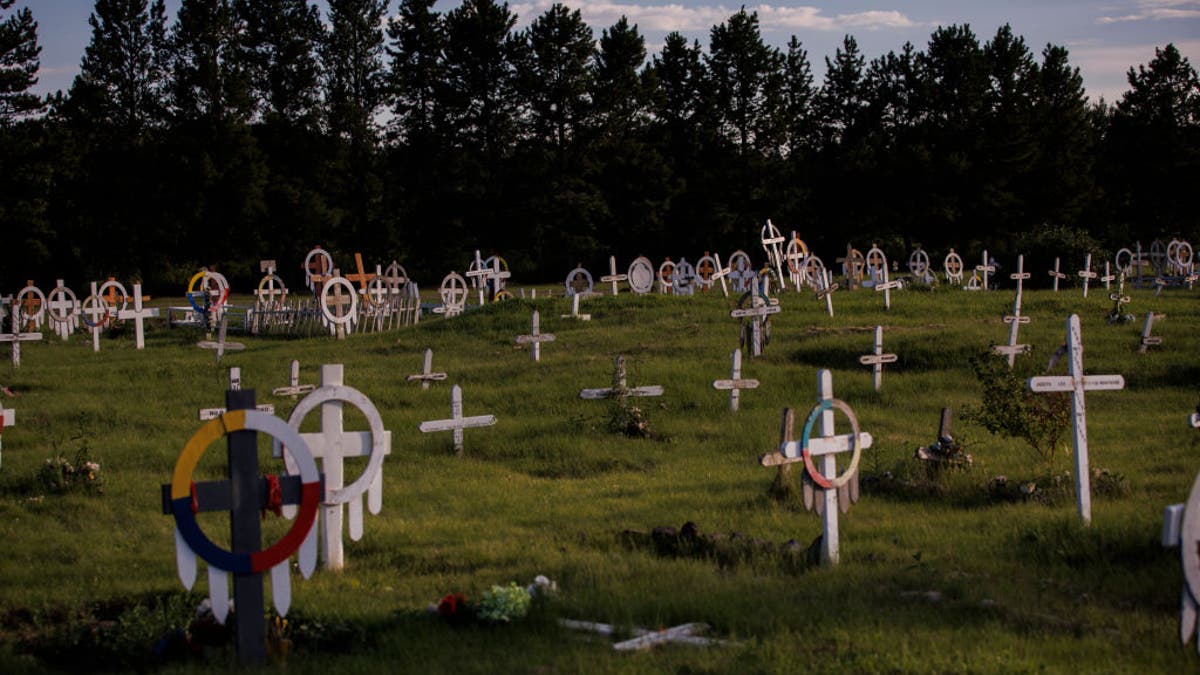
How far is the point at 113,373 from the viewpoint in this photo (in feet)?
78.7

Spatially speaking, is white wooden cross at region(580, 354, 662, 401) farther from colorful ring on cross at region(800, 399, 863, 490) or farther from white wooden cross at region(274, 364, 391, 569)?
white wooden cross at region(274, 364, 391, 569)

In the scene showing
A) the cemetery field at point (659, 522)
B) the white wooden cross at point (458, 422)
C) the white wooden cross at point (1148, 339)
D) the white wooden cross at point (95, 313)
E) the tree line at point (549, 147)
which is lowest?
the cemetery field at point (659, 522)

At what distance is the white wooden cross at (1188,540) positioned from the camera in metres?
5.89

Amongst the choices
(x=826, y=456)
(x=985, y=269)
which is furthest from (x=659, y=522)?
(x=985, y=269)

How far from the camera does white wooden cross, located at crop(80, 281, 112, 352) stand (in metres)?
31.1

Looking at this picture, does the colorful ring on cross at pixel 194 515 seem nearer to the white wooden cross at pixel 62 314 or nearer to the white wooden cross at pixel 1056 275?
the white wooden cross at pixel 62 314

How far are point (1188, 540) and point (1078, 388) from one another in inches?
219

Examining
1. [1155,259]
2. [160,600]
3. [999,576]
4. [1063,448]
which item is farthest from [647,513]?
[1155,259]

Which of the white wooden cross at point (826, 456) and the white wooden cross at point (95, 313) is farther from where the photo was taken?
the white wooden cross at point (95, 313)

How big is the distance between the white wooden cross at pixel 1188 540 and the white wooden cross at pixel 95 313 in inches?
1149

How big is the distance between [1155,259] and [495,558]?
4511 cm

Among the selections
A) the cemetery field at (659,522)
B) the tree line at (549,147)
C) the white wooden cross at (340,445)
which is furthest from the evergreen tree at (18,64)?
the white wooden cross at (340,445)

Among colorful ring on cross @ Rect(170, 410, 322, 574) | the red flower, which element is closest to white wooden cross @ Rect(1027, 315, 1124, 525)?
the red flower

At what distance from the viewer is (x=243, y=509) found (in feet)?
→ 23.4
